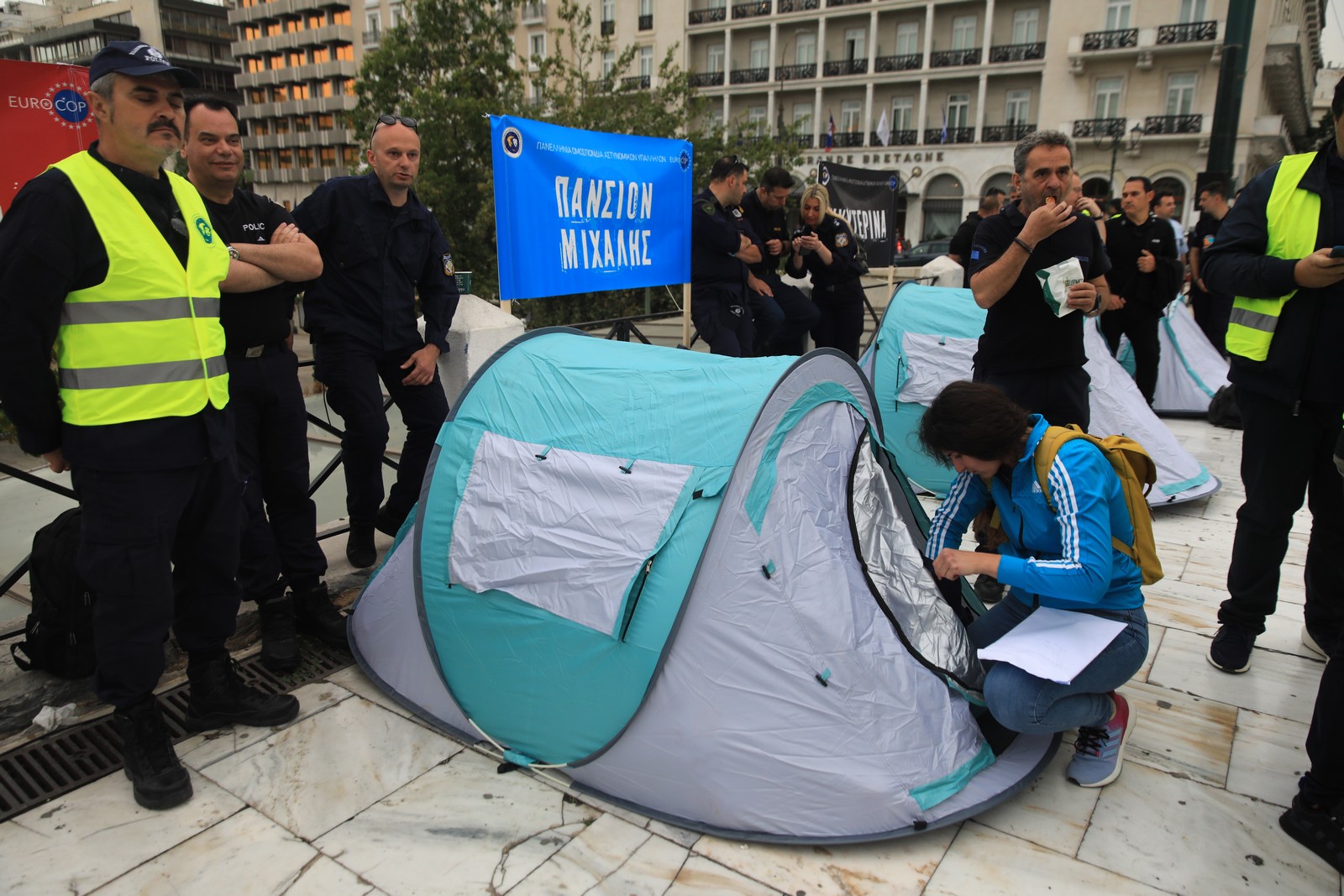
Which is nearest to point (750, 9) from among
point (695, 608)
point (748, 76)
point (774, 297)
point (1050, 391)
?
point (748, 76)

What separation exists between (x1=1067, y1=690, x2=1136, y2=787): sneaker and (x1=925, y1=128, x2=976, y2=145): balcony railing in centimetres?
3472

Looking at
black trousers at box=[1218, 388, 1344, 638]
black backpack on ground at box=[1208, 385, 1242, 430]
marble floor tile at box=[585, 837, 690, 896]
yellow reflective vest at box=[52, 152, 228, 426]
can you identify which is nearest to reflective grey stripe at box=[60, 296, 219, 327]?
yellow reflective vest at box=[52, 152, 228, 426]

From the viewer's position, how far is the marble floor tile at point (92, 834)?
213 cm

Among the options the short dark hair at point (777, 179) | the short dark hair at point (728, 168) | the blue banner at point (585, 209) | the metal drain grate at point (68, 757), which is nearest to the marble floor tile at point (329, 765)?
the metal drain grate at point (68, 757)

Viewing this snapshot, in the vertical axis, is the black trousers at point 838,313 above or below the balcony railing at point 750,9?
below

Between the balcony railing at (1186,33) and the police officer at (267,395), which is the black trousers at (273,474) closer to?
the police officer at (267,395)

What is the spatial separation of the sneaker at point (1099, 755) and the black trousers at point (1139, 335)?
4.53 m

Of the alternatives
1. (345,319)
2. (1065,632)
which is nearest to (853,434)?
(1065,632)

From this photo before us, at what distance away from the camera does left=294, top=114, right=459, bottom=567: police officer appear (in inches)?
138

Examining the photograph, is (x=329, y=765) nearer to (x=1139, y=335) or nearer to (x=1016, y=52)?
(x=1139, y=335)

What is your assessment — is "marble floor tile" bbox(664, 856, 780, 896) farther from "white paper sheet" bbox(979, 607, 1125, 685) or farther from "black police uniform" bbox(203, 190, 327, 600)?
"black police uniform" bbox(203, 190, 327, 600)

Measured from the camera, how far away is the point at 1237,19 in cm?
760

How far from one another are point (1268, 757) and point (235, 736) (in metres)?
3.35

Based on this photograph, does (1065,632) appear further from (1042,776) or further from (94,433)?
(94,433)
